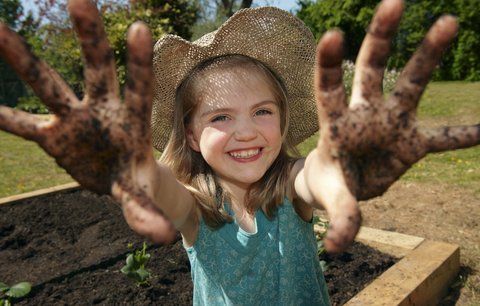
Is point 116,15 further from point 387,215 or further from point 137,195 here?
point 137,195

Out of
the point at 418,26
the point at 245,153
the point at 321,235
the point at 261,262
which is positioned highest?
the point at 418,26

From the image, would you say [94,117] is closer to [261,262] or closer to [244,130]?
[244,130]

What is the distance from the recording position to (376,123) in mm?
1173

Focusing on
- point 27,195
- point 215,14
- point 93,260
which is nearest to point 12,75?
point 215,14

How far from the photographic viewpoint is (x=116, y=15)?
1077cm

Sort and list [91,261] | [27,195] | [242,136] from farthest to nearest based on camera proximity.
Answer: [27,195], [91,261], [242,136]

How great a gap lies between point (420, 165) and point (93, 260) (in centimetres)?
459

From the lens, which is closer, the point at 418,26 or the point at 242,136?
the point at 242,136

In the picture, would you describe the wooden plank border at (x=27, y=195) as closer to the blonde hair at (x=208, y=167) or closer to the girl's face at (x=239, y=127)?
Result: the blonde hair at (x=208, y=167)

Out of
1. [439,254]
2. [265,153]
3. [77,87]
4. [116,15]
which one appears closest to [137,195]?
[265,153]

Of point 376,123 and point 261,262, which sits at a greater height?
point 376,123

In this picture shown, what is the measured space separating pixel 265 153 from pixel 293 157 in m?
0.33

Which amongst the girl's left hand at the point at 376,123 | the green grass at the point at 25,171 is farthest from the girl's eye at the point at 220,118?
the green grass at the point at 25,171

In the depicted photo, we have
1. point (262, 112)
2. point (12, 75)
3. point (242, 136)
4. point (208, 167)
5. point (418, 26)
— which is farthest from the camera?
point (418, 26)
